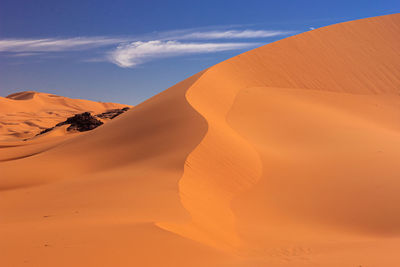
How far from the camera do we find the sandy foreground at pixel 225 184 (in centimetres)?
462

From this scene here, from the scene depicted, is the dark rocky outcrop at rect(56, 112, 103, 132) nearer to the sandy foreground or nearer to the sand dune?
the sand dune

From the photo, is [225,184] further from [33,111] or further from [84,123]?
[33,111]

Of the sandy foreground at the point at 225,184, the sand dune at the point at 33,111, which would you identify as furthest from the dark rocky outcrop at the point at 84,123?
the sandy foreground at the point at 225,184

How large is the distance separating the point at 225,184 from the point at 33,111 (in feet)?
196

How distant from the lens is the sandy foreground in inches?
182

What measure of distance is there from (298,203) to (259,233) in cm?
210

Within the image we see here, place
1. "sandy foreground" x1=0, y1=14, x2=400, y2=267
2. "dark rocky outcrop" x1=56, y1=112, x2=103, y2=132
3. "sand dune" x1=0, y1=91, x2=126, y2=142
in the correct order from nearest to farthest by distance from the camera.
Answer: "sandy foreground" x1=0, y1=14, x2=400, y2=267, "dark rocky outcrop" x1=56, y1=112, x2=103, y2=132, "sand dune" x1=0, y1=91, x2=126, y2=142

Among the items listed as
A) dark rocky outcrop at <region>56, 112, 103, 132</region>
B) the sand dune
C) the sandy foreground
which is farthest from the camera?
the sand dune

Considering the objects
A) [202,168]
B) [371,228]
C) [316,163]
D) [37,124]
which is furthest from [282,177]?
[37,124]

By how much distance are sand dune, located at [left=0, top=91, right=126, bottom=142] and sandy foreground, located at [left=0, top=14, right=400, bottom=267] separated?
709 inches

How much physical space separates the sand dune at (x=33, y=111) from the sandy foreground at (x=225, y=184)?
59.1ft

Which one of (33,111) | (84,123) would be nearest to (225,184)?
(84,123)

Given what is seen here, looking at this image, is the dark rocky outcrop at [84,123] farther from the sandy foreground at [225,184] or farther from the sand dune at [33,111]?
the sandy foreground at [225,184]

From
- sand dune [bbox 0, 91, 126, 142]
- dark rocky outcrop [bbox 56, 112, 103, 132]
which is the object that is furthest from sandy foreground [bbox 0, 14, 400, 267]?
sand dune [bbox 0, 91, 126, 142]
